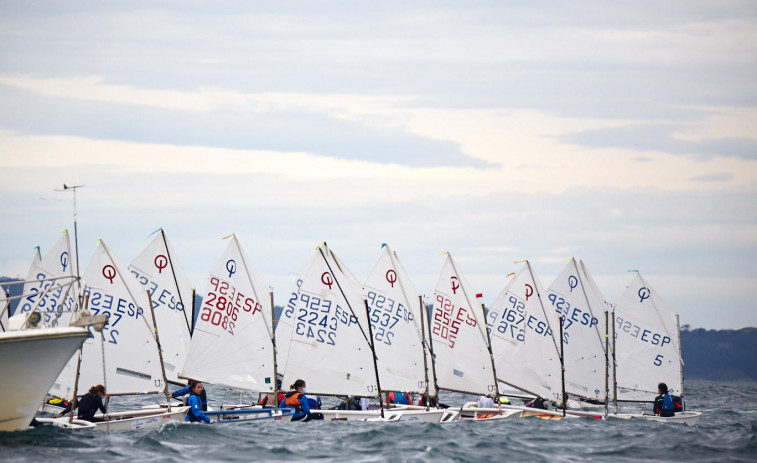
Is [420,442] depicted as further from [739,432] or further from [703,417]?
[703,417]

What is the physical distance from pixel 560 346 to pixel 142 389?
16160 millimetres

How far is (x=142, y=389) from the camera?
3472cm

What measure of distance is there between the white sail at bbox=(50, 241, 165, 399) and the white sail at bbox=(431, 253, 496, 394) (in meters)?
10.8

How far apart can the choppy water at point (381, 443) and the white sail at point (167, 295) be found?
7404 mm

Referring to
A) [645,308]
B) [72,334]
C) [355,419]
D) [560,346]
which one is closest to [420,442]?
[355,419]

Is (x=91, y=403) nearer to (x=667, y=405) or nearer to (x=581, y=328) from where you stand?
(x=667, y=405)

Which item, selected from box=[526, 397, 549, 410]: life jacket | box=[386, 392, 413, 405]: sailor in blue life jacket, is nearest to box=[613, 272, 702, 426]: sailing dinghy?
box=[526, 397, 549, 410]: life jacket

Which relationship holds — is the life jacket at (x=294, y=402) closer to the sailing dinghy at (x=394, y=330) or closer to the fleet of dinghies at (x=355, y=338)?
the fleet of dinghies at (x=355, y=338)

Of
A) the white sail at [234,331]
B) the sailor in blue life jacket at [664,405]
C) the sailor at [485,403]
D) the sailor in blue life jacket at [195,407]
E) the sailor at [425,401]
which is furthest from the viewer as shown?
the sailor in blue life jacket at [664,405]

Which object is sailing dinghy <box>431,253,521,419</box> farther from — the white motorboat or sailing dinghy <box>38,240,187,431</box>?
the white motorboat

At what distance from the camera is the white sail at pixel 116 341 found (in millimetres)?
34000

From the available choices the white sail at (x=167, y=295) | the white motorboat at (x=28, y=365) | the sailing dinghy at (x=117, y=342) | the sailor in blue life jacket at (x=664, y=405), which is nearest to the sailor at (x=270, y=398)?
the sailing dinghy at (x=117, y=342)

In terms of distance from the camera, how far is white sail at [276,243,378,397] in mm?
36312

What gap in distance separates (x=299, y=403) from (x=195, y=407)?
4.12 meters
